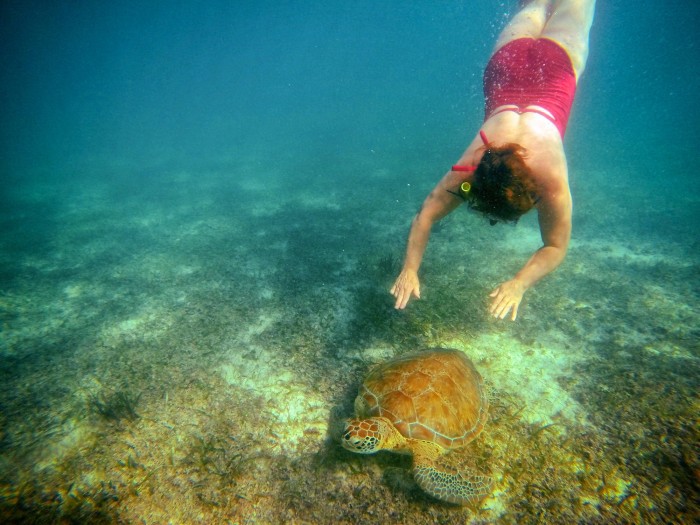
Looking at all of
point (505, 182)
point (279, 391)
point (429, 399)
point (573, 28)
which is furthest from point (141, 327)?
point (573, 28)

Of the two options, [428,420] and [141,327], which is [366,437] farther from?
[141,327]

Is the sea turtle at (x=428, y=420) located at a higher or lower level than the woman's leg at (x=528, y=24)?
lower

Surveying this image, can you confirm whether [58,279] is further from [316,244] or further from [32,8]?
[32,8]

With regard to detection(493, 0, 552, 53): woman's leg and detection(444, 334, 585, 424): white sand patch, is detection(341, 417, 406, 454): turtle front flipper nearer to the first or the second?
detection(444, 334, 585, 424): white sand patch

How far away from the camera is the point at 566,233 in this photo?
2758 mm

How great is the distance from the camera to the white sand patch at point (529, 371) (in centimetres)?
317

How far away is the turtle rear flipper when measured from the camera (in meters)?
2.22

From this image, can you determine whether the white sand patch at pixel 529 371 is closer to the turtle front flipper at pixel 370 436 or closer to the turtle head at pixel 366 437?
the turtle front flipper at pixel 370 436

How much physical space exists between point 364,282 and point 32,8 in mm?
50501

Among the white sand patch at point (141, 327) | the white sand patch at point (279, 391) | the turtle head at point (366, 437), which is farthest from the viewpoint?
the white sand patch at point (141, 327)

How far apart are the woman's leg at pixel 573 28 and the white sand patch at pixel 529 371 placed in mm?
3865

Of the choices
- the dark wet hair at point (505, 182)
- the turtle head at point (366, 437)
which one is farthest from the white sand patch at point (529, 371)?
the dark wet hair at point (505, 182)

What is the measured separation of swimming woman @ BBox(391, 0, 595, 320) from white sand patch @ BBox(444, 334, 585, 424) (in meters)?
1.14

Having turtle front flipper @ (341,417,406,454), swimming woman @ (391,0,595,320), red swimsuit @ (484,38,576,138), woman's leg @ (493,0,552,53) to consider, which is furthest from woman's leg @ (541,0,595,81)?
turtle front flipper @ (341,417,406,454)
